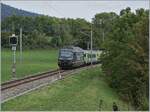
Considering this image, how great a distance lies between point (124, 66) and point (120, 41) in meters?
8.05

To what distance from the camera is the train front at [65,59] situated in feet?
174

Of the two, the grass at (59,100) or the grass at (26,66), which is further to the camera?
the grass at (26,66)

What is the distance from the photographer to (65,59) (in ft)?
175

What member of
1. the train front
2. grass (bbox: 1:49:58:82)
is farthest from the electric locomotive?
grass (bbox: 1:49:58:82)

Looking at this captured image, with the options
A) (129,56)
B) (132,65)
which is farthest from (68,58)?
(132,65)

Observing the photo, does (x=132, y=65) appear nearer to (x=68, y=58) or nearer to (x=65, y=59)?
(x=65, y=59)

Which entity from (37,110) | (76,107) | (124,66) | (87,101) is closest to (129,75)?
(124,66)

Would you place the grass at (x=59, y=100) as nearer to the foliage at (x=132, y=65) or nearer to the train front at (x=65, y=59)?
the foliage at (x=132, y=65)

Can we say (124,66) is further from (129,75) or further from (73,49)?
(73,49)

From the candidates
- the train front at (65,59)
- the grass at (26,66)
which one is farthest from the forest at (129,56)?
the grass at (26,66)

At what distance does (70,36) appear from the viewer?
438ft

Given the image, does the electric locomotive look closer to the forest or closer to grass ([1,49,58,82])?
grass ([1,49,58,82])

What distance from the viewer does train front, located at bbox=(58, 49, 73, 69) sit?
5316 cm

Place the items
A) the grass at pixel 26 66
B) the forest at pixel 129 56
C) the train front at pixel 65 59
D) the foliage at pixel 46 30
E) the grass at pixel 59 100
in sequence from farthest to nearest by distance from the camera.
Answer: the foliage at pixel 46 30 → the train front at pixel 65 59 → the grass at pixel 26 66 → the forest at pixel 129 56 → the grass at pixel 59 100
